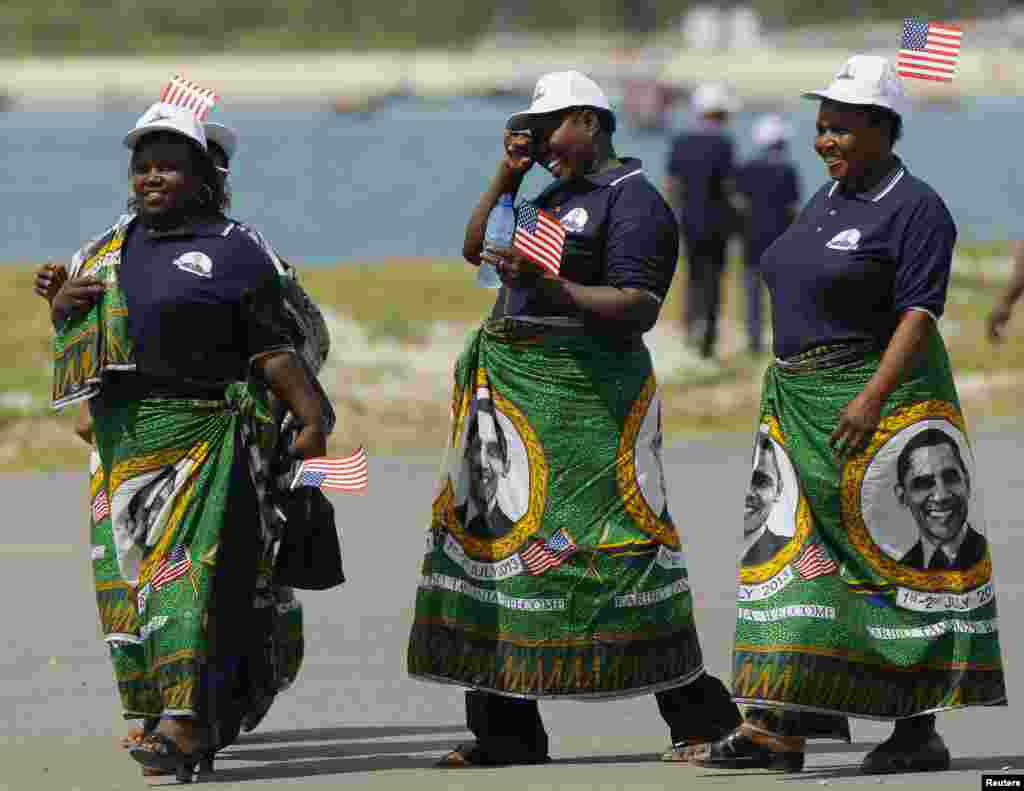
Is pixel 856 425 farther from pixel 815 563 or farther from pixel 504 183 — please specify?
pixel 504 183

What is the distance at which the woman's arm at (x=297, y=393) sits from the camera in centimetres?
790

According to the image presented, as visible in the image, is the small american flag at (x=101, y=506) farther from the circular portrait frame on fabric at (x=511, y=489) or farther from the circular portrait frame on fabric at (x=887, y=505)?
the circular portrait frame on fabric at (x=887, y=505)

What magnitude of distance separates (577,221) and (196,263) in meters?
1.11

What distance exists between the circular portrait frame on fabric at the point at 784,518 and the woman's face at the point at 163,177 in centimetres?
178

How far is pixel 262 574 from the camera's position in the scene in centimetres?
811

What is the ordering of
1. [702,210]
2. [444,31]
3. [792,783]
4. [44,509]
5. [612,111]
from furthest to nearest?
[444,31] < [702,210] < [44,509] < [612,111] < [792,783]

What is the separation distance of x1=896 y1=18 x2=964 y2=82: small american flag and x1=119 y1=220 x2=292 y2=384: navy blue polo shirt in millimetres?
1935

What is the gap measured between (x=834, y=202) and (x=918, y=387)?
0.58 meters

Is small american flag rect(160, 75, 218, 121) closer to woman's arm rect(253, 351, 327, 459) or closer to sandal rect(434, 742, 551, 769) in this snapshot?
woman's arm rect(253, 351, 327, 459)

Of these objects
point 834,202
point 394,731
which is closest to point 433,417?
point 394,731

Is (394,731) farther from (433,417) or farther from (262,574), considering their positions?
(433,417)

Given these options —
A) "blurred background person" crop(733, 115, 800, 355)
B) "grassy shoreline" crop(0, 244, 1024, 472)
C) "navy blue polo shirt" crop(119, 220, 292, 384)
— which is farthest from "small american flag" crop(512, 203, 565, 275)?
"blurred background person" crop(733, 115, 800, 355)

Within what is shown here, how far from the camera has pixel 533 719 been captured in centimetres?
819

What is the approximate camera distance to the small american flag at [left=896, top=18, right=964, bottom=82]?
805 centimetres
